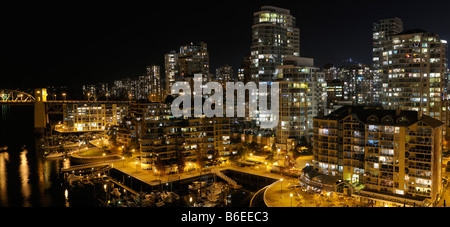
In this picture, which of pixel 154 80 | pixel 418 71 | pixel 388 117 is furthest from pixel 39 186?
pixel 154 80

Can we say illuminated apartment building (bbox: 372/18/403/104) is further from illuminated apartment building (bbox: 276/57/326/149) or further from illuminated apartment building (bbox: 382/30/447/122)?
illuminated apartment building (bbox: 276/57/326/149)

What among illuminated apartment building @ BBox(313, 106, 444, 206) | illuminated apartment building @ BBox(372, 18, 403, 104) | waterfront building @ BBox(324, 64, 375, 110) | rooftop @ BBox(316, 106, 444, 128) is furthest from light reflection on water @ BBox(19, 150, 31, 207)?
waterfront building @ BBox(324, 64, 375, 110)

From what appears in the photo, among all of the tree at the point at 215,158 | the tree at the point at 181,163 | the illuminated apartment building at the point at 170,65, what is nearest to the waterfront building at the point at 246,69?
the illuminated apartment building at the point at 170,65

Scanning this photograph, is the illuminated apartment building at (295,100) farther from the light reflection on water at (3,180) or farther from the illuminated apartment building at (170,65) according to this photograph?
the illuminated apartment building at (170,65)

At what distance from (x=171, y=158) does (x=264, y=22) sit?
33.8 metres

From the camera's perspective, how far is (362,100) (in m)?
81.4

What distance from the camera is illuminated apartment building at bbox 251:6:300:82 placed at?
185ft

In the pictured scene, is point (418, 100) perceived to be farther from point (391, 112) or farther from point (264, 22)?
point (264, 22)

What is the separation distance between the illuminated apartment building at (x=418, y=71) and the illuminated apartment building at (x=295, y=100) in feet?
37.6

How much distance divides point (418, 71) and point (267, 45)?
75.2 ft

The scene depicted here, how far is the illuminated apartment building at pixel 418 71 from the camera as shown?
41.6 meters

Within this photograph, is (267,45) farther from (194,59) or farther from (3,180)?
(3,180)

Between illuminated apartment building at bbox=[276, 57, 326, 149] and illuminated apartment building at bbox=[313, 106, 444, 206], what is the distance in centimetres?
1332
